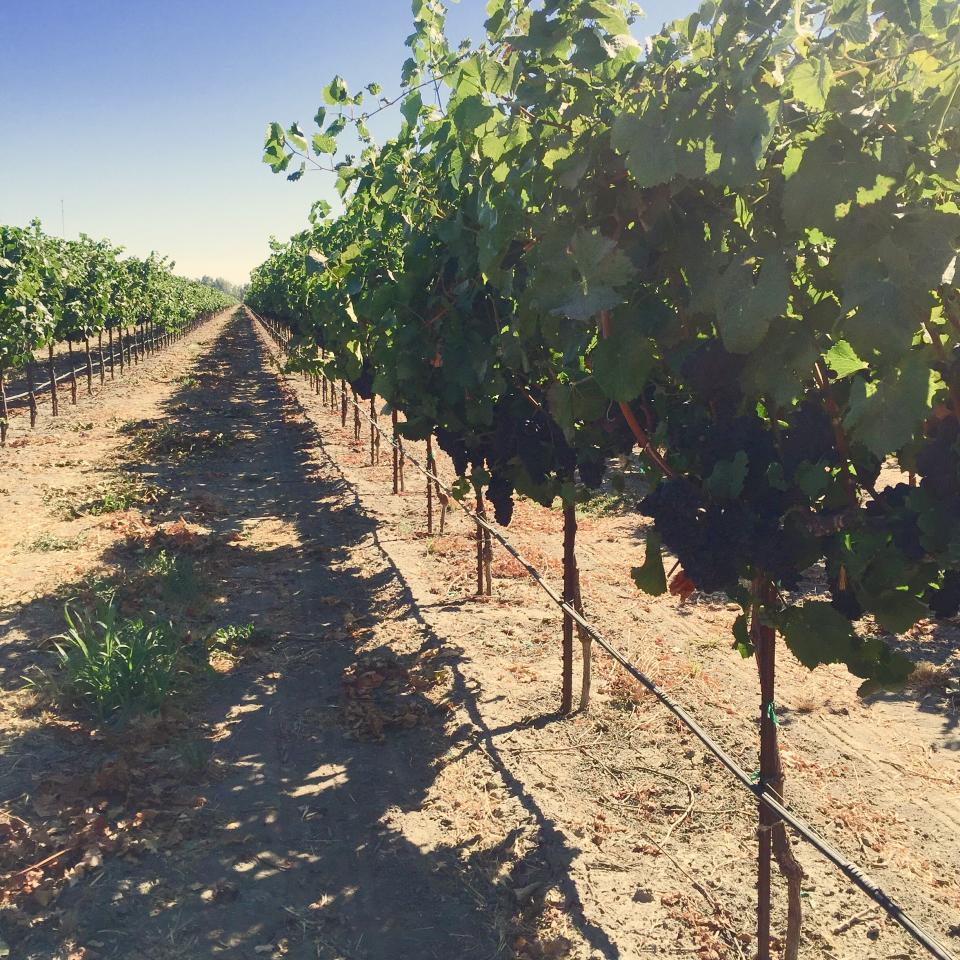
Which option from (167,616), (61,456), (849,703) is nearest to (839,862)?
(849,703)

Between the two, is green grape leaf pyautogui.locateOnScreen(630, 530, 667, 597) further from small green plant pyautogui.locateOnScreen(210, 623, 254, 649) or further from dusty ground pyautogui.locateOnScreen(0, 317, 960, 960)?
small green plant pyautogui.locateOnScreen(210, 623, 254, 649)

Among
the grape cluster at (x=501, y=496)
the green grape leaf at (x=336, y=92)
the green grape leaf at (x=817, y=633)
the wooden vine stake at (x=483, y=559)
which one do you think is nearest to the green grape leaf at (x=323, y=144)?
the green grape leaf at (x=336, y=92)

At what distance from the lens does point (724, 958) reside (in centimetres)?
371

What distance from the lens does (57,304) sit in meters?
19.2

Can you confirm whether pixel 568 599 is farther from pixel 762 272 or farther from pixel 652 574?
pixel 762 272

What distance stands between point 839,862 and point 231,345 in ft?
167

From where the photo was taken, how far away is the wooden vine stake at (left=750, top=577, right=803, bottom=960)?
11.1 feet

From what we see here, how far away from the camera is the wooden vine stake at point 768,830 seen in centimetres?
338

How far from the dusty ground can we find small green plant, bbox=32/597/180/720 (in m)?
0.20

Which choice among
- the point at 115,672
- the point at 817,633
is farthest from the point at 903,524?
the point at 115,672

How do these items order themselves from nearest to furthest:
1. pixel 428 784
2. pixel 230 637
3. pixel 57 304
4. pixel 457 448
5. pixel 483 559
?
pixel 428 784, pixel 457 448, pixel 230 637, pixel 483 559, pixel 57 304

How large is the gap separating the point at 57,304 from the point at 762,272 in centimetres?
2026

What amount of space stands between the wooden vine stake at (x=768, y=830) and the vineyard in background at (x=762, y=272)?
0.04 ft

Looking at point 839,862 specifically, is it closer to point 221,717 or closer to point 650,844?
point 650,844
